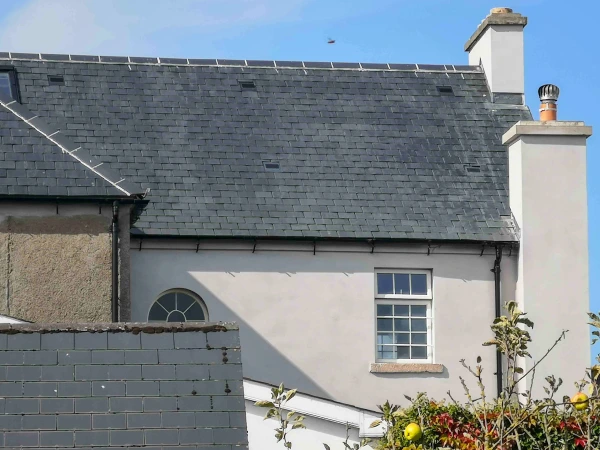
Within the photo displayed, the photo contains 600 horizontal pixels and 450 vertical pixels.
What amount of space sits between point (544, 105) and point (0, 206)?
970 cm

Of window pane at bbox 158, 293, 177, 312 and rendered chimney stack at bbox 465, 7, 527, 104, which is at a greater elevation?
rendered chimney stack at bbox 465, 7, 527, 104

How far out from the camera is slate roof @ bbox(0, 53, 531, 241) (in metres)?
21.7

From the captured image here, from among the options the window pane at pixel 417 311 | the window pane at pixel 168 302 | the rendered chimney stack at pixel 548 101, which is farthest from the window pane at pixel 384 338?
the rendered chimney stack at pixel 548 101

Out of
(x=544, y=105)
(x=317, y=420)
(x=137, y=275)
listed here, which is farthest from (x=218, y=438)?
(x=544, y=105)

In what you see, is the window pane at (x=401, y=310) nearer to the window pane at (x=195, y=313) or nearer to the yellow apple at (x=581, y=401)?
the window pane at (x=195, y=313)

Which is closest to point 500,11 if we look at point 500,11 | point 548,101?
point 500,11

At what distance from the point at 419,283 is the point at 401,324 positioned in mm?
750

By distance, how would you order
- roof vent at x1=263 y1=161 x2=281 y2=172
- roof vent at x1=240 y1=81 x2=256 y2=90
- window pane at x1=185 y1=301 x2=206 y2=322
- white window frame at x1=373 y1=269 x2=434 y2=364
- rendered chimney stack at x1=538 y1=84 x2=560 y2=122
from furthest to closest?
roof vent at x1=240 y1=81 x2=256 y2=90
roof vent at x1=263 y1=161 x2=281 y2=172
rendered chimney stack at x1=538 y1=84 x2=560 y2=122
white window frame at x1=373 y1=269 x2=434 y2=364
window pane at x1=185 y1=301 x2=206 y2=322

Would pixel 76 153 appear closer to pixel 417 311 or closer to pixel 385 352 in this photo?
pixel 385 352

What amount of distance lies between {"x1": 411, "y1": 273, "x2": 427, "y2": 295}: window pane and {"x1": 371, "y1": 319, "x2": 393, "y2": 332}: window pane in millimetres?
651

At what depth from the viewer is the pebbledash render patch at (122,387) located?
1005 centimetres

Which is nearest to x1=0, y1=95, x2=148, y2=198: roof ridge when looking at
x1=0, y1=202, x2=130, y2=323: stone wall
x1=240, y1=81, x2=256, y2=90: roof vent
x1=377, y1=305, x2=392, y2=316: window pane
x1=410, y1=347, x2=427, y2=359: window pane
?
x1=0, y1=202, x2=130, y2=323: stone wall

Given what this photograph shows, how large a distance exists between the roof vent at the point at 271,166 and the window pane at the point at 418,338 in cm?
373

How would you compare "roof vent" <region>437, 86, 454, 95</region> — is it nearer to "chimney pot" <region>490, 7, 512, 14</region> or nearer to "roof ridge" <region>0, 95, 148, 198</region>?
"chimney pot" <region>490, 7, 512, 14</region>
